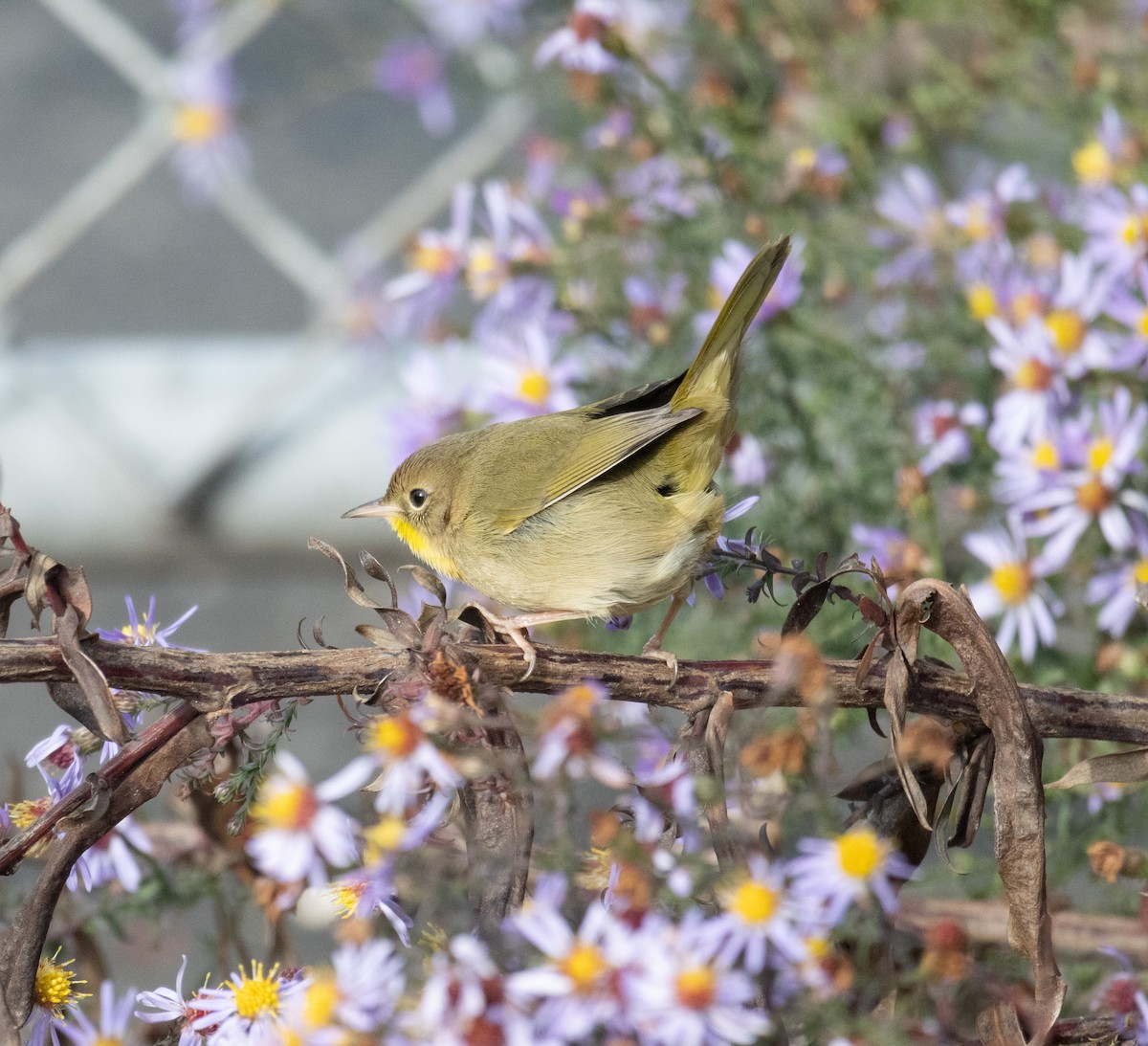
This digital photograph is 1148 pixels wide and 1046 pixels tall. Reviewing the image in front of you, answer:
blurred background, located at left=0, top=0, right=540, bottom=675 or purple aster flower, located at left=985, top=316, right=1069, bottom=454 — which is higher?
Result: blurred background, located at left=0, top=0, right=540, bottom=675

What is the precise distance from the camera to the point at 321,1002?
87 centimetres

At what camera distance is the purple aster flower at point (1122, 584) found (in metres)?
1.70

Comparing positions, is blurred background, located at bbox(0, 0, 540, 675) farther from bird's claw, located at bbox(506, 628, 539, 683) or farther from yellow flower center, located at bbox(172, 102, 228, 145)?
bird's claw, located at bbox(506, 628, 539, 683)

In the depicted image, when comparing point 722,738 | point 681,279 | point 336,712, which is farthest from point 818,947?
point 336,712

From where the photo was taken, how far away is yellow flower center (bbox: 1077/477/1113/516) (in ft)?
5.59

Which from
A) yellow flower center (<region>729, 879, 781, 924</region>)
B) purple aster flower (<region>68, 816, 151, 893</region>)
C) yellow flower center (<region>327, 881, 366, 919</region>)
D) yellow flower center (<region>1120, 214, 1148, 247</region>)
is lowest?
yellow flower center (<region>729, 879, 781, 924</region>)

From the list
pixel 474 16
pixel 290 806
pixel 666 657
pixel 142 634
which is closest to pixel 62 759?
pixel 142 634

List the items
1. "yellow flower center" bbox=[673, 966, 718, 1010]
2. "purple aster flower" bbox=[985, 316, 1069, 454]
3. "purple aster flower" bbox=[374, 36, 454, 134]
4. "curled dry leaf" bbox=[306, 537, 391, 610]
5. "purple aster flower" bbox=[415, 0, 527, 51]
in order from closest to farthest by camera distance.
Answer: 1. "yellow flower center" bbox=[673, 966, 718, 1010]
2. "curled dry leaf" bbox=[306, 537, 391, 610]
3. "purple aster flower" bbox=[985, 316, 1069, 454]
4. "purple aster flower" bbox=[415, 0, 527, 51]
5. "purple aster flower" bbox=[374, 36, 454, 134]

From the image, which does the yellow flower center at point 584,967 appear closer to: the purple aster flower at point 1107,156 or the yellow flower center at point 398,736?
the yellow flower center at point 398,736

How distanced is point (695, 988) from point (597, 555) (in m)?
Answer: 0.76

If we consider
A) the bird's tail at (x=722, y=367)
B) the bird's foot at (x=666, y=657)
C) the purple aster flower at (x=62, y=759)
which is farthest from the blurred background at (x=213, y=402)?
the purple aster flower at (x=62, y=759)

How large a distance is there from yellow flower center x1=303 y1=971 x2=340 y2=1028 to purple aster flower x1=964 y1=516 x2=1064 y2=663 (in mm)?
1141

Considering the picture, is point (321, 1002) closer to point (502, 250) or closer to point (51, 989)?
point (51, 989)

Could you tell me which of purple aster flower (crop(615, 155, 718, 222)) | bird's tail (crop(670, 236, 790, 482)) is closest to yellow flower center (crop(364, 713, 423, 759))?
bird's tail (crop(670, 236, 790, 482))
